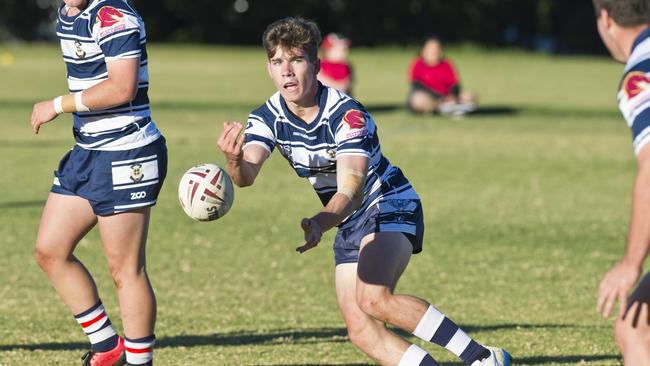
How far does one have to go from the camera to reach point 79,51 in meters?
5.62

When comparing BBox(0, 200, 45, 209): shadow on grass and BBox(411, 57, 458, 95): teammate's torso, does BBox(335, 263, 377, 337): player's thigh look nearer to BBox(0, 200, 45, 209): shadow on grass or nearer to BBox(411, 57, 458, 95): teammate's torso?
BBox(0, 200, 45, 209): shadow on grass

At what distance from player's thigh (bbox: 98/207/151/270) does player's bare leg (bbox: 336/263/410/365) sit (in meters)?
1.01

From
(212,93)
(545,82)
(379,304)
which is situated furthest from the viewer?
(545,82)

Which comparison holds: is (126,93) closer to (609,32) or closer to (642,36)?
(609,32)

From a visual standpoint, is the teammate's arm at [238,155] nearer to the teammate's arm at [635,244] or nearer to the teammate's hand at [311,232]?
the teammate's hand at [311,232]

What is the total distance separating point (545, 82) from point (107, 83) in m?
31.3

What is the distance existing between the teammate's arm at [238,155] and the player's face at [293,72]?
0.98 feet

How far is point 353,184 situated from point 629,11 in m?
1.49

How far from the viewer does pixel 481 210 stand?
42.2 ft

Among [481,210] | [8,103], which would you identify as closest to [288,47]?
[481,210]

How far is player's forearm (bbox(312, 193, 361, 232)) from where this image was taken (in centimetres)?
504

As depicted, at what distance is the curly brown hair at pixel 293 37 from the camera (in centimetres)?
550

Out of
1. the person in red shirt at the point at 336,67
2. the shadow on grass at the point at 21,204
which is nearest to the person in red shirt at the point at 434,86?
the person in red shirt at the point at 336,67

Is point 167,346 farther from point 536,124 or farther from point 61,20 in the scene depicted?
point 536,124
